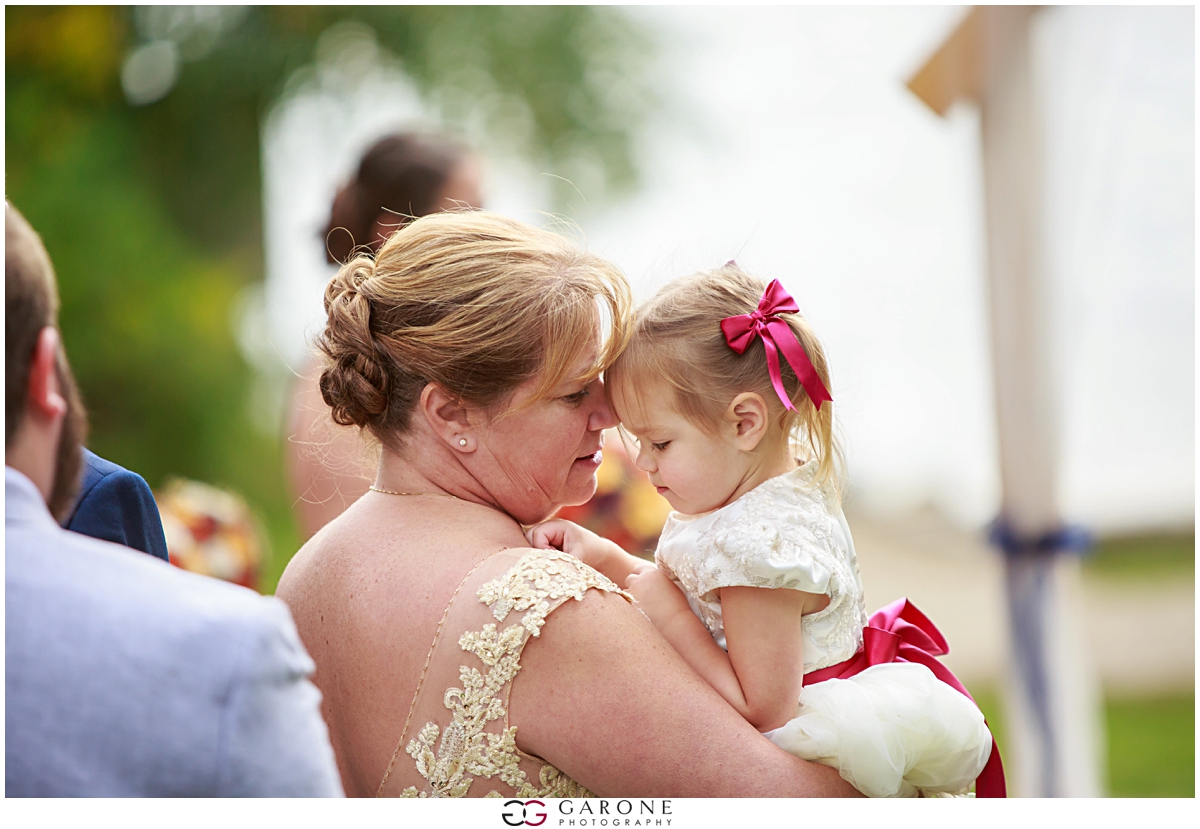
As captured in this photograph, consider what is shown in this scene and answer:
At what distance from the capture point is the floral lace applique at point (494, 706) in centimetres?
151

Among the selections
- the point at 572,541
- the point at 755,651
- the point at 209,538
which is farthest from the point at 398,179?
the point at 755,651

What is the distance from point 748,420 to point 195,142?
21.3 ft

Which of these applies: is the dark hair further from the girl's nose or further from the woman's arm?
the woman's arm

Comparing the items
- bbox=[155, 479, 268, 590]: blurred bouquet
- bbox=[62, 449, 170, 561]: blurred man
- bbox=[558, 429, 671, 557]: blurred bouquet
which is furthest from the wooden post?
bbox=[155, 479, 268, 590]: blurred bouquet

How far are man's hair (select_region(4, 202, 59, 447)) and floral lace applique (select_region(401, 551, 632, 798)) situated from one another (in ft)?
2.33

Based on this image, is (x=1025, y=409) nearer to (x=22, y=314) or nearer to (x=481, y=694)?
(x=481, y=694)

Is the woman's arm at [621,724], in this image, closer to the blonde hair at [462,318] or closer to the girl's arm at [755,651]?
the girl's arm at [755,651]

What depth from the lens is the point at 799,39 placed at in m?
5.51

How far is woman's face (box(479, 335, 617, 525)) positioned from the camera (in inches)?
69.9

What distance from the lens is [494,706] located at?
152cm

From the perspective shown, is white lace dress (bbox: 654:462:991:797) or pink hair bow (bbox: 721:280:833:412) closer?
white lace dress (bbox: 654:462:991:797)

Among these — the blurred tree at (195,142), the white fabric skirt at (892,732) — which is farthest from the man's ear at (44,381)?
the blurred tree at (195,142)

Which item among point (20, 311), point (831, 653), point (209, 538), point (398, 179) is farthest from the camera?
point (209, 538)
